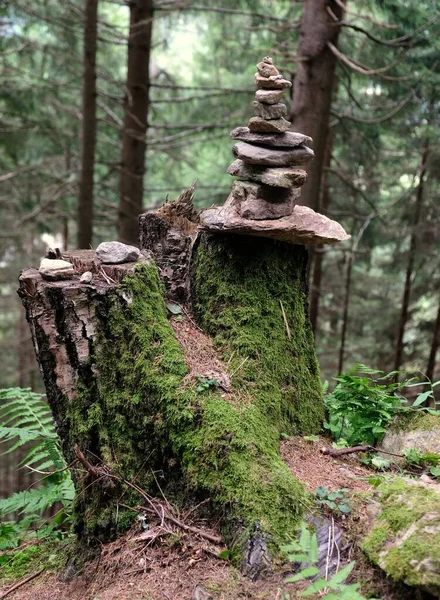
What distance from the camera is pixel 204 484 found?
2953 millimetres

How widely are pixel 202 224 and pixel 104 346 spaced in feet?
4.01

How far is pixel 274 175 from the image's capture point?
3791 mm

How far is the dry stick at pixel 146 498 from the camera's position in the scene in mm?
2838

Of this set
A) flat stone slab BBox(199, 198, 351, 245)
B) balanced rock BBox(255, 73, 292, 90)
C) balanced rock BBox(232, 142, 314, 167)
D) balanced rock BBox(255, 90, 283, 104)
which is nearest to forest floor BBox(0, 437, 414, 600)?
flat stone slab BBox(199, 198, 351, 245)

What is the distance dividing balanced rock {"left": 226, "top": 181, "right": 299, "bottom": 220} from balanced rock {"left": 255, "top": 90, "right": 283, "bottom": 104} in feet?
1.96

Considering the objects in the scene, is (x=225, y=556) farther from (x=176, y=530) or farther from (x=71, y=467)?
(x=71, y=467)

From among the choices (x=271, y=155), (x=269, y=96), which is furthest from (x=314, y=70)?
(x=271, y=155)

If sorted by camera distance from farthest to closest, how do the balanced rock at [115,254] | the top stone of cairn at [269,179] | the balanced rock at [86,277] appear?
the top stone of cairn at [269,179], the balanced rock at [115,254], the balanced rock at [86,277]

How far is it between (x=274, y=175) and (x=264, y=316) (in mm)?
1039

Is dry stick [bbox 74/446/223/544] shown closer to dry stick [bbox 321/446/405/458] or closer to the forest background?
dry stick [bbox 321/446/405/458]

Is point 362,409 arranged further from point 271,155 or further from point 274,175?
point 271,155

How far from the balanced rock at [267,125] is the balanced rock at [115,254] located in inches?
51.0

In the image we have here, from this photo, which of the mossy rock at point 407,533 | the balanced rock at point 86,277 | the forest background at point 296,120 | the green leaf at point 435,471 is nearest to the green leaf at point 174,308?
the balanced rock at point 86,277

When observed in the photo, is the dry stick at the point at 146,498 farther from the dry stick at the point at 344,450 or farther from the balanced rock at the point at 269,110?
the balanced rock at the point at 269,110
